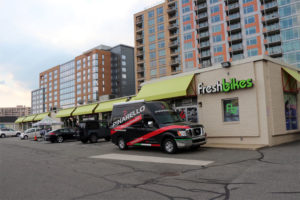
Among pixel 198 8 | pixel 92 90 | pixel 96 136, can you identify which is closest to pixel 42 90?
pixel 92 90

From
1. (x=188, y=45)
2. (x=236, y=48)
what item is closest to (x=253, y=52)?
(x=236, y=48)

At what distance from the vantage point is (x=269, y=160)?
891 cm

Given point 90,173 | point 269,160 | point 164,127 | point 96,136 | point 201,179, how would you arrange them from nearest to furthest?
point 201,179 → point 90,173 → point 269,160 → point 164,127 → point 96,136

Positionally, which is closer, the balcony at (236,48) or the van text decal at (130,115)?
the van text decal at (130,115)

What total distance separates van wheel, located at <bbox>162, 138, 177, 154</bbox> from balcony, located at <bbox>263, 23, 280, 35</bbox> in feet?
172

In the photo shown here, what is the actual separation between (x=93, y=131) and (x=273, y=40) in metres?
48.1

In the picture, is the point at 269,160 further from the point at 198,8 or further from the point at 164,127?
the point at 198,8

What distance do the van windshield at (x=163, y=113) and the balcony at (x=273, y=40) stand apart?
49723 millimetres

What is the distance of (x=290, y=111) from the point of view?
15586 mm

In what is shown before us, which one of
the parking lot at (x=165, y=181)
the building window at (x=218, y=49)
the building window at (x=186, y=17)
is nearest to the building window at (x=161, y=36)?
the building window at (x=186, y=17)

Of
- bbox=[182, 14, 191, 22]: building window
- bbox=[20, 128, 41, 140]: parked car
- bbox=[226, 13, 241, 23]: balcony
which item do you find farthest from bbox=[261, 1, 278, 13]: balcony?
bbox=[20, 128, 41, 140]: parked car

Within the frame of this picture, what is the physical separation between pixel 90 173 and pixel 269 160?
6.29 metres

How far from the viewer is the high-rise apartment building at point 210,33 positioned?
53719 mm

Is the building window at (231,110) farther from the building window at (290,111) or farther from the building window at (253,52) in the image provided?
the building window at (253,52)
